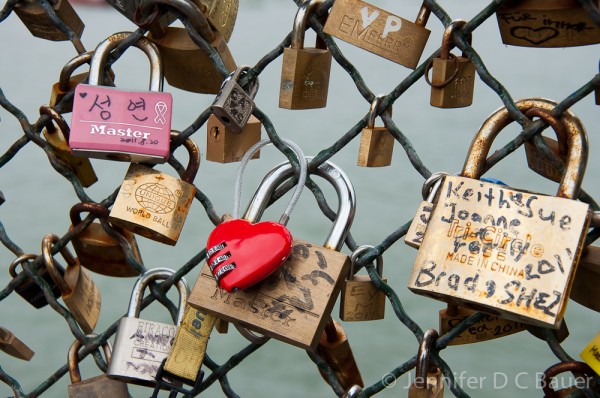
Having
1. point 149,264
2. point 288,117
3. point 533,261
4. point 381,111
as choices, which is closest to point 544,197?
point 533,261

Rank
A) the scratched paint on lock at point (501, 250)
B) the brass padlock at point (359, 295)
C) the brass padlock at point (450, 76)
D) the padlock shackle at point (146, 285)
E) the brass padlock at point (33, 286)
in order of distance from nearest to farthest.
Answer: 1. the scratched paint on lock at point (501, 250)
2. the brass padlock at point (450, 76)
3. the brass padlock at point (359, 295)
4. the padlock shackle at point (146, 285)
5. the brass padlock at point (33, 286)

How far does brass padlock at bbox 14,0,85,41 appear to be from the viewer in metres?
1.09

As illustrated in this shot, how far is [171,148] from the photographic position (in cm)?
100

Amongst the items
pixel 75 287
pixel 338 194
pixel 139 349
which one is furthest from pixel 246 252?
pixel 75 287

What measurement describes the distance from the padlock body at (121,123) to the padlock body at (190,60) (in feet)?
0.21

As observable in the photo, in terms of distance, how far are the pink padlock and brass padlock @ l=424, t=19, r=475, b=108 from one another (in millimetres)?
290

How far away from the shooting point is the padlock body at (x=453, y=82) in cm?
81

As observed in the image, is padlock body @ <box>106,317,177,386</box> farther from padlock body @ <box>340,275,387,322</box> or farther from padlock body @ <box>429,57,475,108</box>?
padlock body @ <box>429,57,475,108</box>

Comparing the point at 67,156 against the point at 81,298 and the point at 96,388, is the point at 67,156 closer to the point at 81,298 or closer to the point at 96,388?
the point at 81,298

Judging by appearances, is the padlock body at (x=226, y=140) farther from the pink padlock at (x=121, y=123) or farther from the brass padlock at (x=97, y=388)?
the brass padlock at (x=97, y=388)

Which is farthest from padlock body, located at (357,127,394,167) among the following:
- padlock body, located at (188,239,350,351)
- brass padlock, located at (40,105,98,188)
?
brass padlock, located at (40,105,98,188)

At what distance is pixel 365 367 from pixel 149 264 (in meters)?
0.57

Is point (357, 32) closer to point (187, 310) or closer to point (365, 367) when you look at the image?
point (187, 310)

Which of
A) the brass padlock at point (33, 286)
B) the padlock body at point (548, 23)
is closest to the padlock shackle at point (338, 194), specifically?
the padlock body at point (548, 23)
